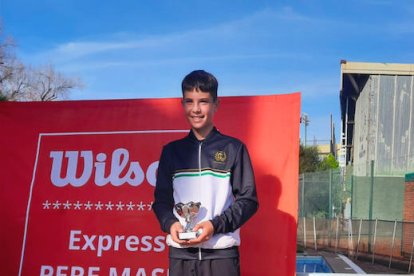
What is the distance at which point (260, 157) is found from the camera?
3.46 meters

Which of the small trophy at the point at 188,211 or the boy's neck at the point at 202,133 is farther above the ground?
the boy's neck at the point at 202,133

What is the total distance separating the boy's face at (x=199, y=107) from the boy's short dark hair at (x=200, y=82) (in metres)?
0.02

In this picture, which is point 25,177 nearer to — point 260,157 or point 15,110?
point 15,110

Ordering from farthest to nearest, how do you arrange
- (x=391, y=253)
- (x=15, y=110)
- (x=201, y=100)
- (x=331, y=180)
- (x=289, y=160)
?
(x=331, y=180) → (x=391, y=253) → (x=15, y=110) → (x=289, y=160) → (x=201, y=100)

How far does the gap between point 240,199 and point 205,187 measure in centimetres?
19

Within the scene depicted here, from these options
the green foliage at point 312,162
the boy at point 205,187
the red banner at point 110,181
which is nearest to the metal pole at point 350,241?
the red banner at point 110,181

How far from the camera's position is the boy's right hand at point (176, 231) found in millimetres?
2381

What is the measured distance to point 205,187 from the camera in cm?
255

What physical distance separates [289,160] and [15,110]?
2125 millimetres

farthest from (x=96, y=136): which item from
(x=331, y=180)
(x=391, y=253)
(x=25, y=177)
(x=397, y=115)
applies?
(x=397, y=115)

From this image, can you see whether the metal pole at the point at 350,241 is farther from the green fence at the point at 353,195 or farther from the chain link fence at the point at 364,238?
the green fence at the point at 353,195

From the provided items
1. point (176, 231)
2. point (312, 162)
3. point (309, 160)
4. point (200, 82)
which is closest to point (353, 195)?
point (200, 82)

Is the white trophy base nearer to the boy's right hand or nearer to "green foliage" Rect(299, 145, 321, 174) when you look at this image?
the boy's right hand

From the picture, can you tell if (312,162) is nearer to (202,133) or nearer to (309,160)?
(309,160)
